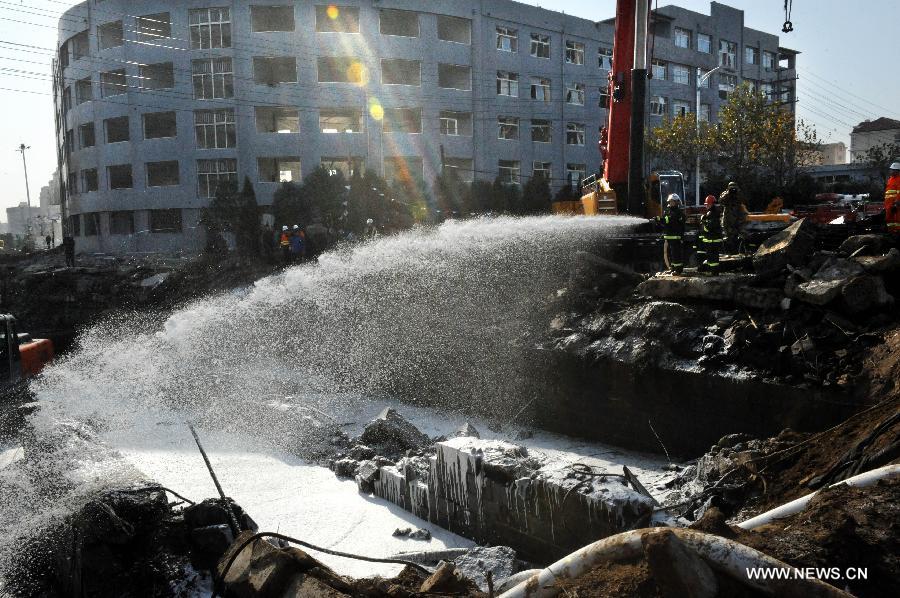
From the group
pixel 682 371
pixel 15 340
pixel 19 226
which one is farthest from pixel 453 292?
pixel 19 226

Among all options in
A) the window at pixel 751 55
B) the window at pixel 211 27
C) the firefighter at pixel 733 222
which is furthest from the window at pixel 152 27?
the window at pixel 751 55

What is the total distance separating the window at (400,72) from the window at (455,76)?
141 cm

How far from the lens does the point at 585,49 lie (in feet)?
143

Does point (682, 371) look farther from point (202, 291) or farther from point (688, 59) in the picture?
point (688, 59)

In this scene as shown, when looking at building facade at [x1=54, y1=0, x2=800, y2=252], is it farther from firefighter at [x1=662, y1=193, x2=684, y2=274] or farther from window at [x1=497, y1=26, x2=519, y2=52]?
firefighter at [x1=662, y1=193, x2=684, y2=274]

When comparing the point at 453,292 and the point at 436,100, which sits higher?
the point at 436,100

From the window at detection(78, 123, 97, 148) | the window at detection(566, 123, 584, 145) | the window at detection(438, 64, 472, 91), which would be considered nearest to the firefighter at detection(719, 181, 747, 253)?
the window at detection(438, 64, 472, 91)

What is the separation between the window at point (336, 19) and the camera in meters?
36.5

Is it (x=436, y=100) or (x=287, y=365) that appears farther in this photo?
(x=436, y=100)

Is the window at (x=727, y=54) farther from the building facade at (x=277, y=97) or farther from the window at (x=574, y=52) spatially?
the building facade at (x=277, y=97)

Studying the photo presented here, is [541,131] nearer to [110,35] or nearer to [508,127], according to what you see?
[508,127]

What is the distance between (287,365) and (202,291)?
10540 millimetres

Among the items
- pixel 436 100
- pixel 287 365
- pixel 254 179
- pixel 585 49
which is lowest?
pixel 287 365

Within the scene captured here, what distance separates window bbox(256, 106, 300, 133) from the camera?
1441 inches
